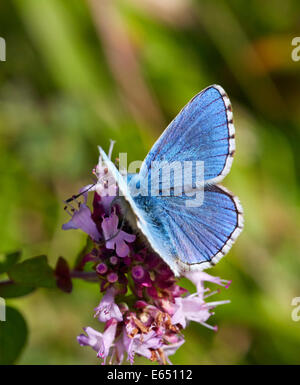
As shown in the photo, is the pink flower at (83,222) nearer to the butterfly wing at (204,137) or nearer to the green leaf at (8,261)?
the butterfly wing at (204,137)

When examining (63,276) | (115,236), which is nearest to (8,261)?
(63,276)

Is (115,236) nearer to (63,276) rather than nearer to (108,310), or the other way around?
(108,310)

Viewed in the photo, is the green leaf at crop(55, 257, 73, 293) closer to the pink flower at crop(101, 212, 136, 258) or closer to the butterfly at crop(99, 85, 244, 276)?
the pink flower at crop(101, 212, 136, 258)

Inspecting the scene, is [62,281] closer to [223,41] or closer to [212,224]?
[212,224]

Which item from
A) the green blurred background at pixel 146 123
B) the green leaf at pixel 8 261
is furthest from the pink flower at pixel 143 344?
the green blurred background at pixel 146 123
